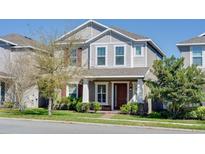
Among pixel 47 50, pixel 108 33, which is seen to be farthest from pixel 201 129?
pixel 108 33

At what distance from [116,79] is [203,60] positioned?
22.8ft

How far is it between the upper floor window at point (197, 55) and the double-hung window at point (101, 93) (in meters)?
7.51

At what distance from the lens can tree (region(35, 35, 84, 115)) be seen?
71.4ft

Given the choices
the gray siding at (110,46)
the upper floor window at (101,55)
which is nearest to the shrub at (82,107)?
the gray siding at (110,46)

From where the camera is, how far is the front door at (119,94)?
2794 cm

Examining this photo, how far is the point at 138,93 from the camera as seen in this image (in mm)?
25625

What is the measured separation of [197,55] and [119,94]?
705cm

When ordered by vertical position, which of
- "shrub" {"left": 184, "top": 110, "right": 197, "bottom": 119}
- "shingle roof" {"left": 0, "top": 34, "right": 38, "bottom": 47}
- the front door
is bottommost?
"shrub" {"left": 184, "top": 110, "right": 197, "bottom": 119}

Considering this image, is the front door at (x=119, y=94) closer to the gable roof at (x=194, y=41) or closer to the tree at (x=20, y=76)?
the gable roof at (x=194, y=41)

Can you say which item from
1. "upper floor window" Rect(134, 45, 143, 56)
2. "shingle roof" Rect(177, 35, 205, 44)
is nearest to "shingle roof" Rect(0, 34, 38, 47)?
"upper floor window" Rect(134, 45, 143, 56)

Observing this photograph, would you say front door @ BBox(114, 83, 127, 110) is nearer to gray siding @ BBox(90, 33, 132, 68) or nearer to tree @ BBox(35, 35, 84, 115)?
gray siding @ BBox(90, 33, 132, 68)

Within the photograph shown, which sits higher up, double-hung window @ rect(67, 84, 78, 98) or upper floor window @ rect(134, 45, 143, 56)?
upper floor window @ rect(134, 45, 143, 56)

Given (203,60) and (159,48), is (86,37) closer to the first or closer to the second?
(159,48)

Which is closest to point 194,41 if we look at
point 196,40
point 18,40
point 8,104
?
point 196,40
